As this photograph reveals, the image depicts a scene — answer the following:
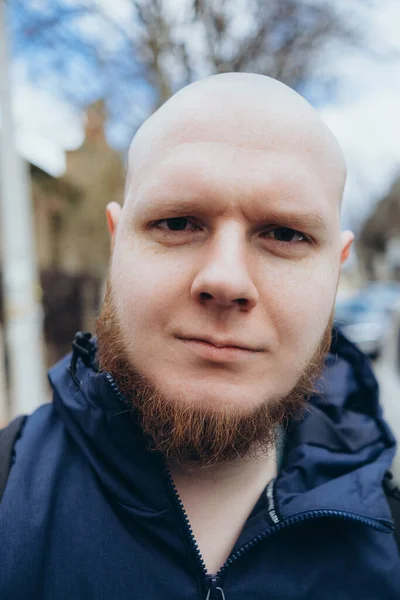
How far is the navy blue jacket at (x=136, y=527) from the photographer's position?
101 centimetres

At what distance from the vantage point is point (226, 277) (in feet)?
3.17

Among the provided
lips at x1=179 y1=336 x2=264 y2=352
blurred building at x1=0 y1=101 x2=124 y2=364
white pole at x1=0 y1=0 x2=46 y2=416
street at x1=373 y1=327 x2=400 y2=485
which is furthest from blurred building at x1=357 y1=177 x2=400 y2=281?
lips at x1=179 y1=336 x2=264 y2=352

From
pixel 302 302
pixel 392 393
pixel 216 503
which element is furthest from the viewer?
pixel 392 393

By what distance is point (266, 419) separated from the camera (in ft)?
3.48

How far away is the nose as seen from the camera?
0.97 meters

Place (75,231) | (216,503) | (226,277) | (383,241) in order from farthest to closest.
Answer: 1. (383,241)
2. (75,231)
3. (216,503)
4. (226,277)

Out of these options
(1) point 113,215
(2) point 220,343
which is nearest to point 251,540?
(2) point 220,343

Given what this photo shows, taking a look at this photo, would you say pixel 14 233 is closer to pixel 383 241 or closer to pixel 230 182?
pixel 230 182

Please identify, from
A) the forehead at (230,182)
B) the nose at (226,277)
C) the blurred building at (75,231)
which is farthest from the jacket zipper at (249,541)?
the blurred building at (75,231)

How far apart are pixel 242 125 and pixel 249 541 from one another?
1.04 metres

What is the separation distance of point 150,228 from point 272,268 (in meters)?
0.32

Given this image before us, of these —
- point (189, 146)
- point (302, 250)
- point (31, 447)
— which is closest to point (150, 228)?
point (189, 146)

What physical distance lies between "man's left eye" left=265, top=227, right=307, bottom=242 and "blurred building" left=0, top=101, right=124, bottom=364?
20.1ft

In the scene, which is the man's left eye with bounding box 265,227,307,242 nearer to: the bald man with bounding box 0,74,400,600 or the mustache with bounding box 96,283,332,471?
the bald man with bounding box 0,74,400,600
